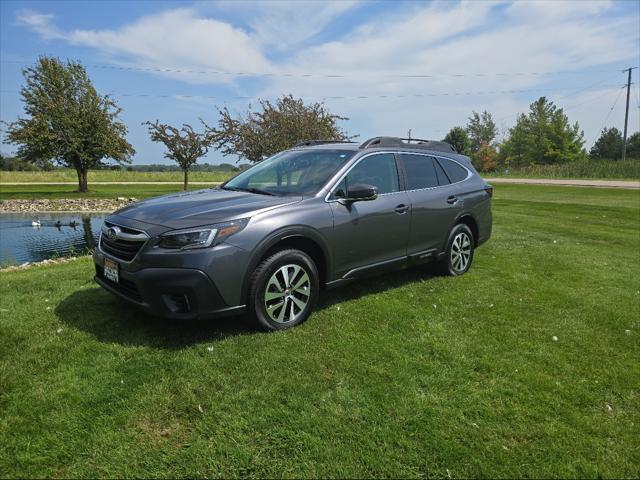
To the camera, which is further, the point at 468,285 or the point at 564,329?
the point at 468,285

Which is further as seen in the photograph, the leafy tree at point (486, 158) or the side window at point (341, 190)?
the leafy tree at point (486, 158)

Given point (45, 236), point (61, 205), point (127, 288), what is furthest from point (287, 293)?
point (61, 205)

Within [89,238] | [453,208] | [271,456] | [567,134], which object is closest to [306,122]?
[89,238]

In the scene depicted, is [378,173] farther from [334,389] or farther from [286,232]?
[334,389]

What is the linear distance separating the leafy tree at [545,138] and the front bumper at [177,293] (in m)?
62.6

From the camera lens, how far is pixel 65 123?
25688mm

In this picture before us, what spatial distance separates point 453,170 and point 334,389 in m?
3.96

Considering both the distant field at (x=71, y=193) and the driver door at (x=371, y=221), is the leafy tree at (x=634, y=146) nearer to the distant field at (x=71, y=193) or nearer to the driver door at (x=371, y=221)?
the distant field at (x=71, y=193)

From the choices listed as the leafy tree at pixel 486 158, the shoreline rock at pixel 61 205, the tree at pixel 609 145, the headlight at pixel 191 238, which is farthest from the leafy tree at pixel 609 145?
the headlight at pixel 191 238

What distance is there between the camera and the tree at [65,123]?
25531 millimetres

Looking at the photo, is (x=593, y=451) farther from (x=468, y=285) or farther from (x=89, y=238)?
(x=89, y=238)

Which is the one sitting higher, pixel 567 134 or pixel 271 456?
pixel 567 134

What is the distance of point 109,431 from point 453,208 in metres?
4.57

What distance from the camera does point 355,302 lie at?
487 cm
